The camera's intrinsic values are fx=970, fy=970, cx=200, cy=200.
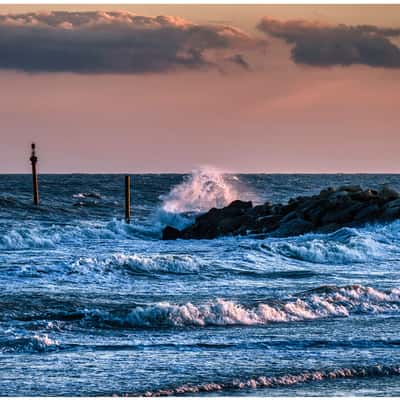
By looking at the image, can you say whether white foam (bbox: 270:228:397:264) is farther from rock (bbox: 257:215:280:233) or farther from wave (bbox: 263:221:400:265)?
rock (bbox: 257:215:280:233)

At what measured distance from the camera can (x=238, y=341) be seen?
1279cm

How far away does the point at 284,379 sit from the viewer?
10.6 metres

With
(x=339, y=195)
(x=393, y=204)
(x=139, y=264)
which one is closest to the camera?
(x=139, y=264)

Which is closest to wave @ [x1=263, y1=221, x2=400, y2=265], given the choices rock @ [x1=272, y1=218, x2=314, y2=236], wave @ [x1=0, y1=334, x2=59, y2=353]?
rock @ [x1=272, y1=218, x2=314, y2=236]

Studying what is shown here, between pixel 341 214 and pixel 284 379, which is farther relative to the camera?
pixel 341 214

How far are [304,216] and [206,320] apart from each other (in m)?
18.4

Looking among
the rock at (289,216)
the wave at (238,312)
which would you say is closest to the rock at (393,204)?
the rock at (289,216)

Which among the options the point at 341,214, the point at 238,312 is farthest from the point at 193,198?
the point at 238,312

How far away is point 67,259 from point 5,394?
39.1 feet

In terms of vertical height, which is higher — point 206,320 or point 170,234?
point 206,320

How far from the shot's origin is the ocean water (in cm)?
1052

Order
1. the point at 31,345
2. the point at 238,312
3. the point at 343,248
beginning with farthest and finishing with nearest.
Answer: the point at 343,248, the point at 238,312, the point at 31,345

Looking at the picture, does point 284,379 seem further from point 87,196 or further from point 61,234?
point 87,196

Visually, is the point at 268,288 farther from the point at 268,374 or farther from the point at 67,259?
the point at 268,374
